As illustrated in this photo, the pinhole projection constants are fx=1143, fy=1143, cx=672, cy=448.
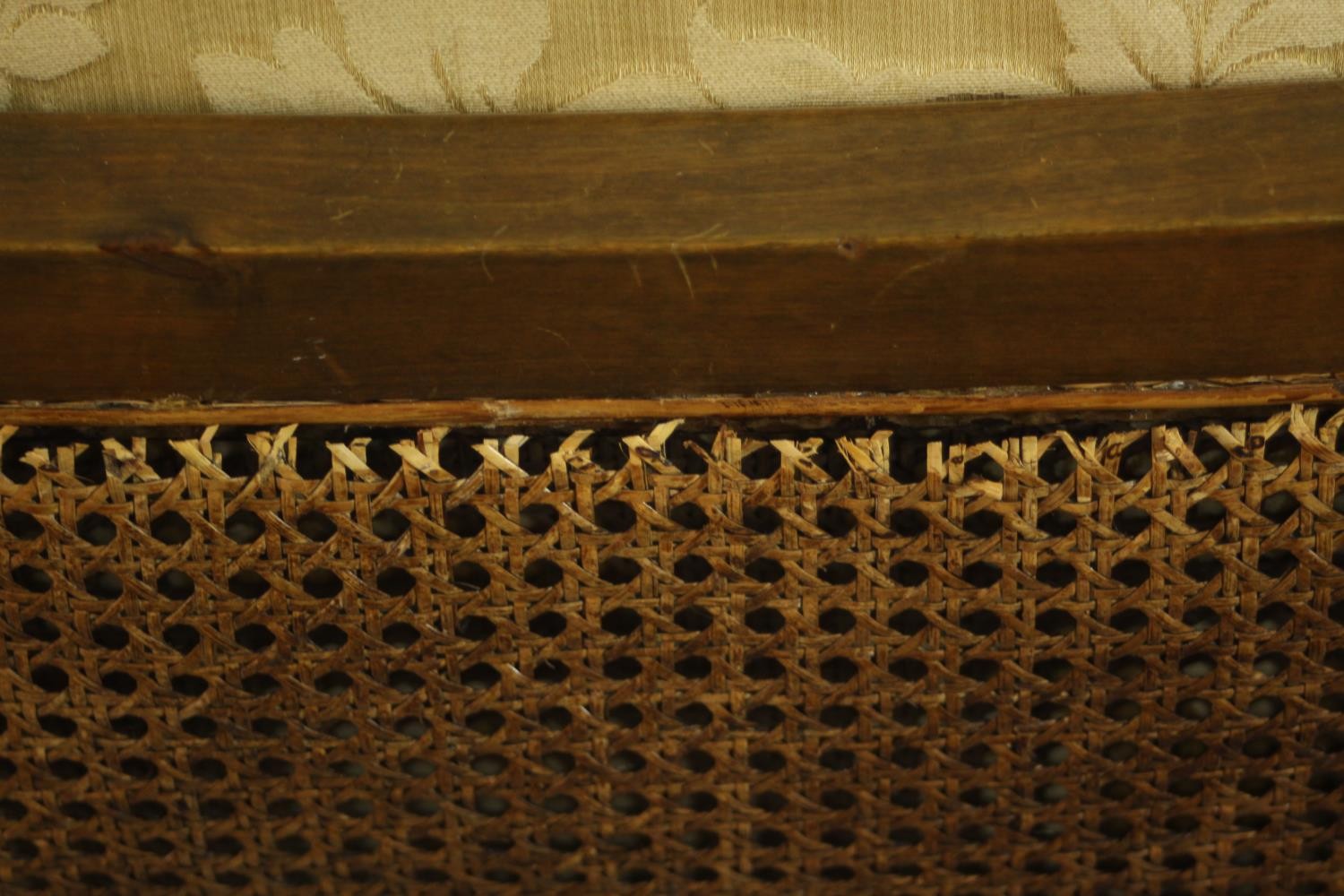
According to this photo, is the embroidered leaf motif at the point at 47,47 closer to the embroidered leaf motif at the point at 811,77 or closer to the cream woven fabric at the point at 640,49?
the cream woven fabric at the point at 640,49

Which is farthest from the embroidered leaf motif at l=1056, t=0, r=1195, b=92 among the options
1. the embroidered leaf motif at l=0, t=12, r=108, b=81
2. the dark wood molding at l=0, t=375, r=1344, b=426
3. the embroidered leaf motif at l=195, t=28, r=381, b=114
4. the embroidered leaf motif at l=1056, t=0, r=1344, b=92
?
the embroidered leaf motif at l=0, t=12, r=108, b=81

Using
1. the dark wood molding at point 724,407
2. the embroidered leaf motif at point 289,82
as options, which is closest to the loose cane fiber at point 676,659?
the dark wood molding at point 724,407

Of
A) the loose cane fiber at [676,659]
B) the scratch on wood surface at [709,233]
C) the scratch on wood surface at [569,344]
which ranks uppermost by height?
the scratch on wood surface at [709,233]

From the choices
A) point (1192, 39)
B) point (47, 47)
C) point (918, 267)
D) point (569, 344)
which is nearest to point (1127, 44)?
point (1192, 39)

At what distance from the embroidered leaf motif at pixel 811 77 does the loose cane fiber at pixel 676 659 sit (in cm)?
13

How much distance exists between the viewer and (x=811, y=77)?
0.43 m

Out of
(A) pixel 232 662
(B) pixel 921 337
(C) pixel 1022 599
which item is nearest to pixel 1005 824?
(C) pixel 1022 599

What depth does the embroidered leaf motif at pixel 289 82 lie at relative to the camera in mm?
433

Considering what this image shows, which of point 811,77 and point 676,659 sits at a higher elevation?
point 811,77

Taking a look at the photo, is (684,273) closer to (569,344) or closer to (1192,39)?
(569,344)

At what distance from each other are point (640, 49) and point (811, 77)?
0.07 m

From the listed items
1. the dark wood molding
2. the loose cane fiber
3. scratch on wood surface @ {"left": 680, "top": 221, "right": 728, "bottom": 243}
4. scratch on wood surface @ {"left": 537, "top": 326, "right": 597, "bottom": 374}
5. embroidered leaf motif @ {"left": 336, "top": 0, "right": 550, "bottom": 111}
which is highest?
embroidered leaf motif @ {"left": 336, "top": 0, "right": 550, "bottom": 111}

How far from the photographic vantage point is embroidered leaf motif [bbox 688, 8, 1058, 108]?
1.42 feet

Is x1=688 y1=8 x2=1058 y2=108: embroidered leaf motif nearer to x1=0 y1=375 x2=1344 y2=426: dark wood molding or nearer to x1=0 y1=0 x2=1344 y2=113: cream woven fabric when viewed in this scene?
x1=0 y1=0 x2=1344 y2=113: cream woven fabric
